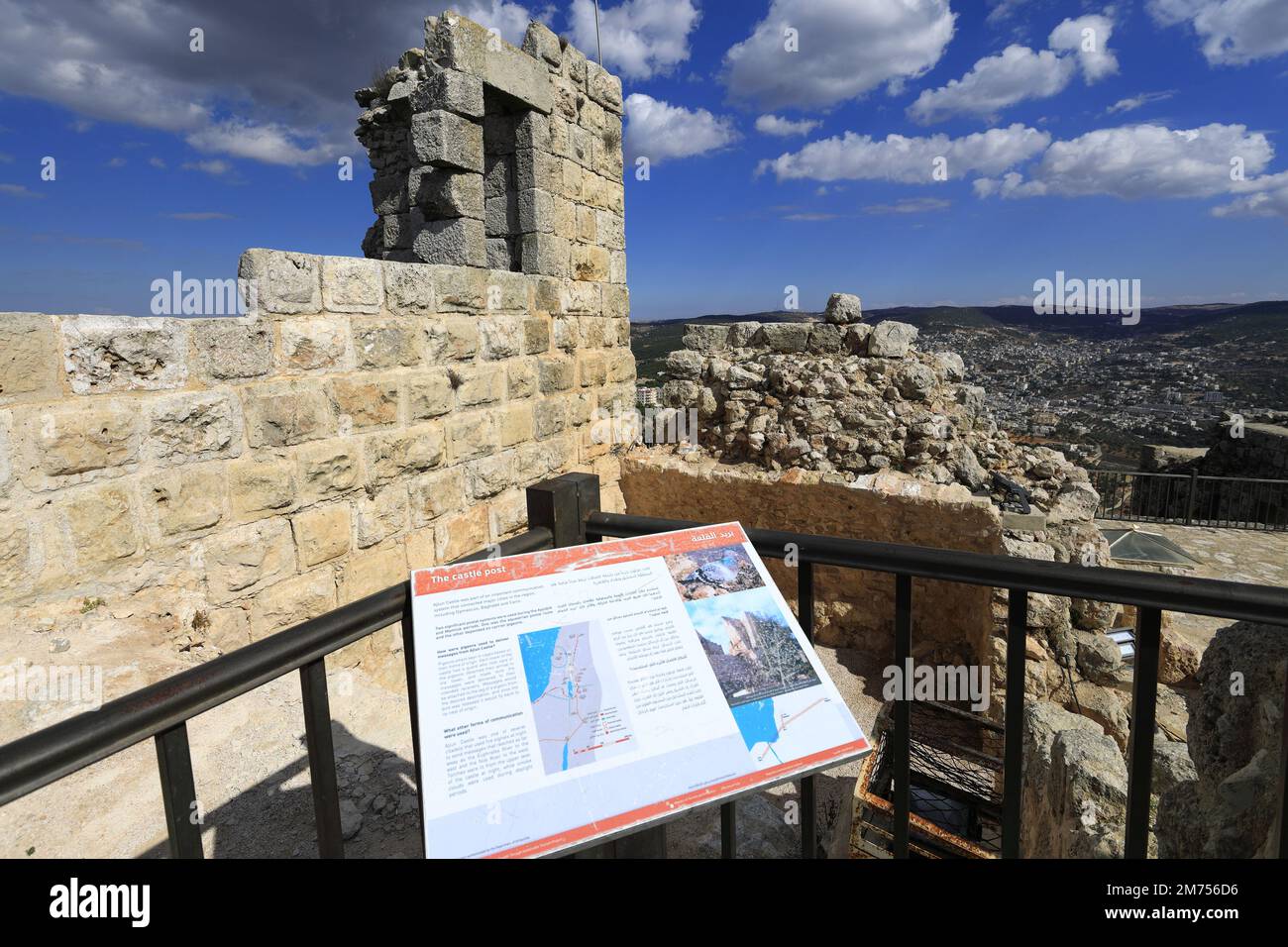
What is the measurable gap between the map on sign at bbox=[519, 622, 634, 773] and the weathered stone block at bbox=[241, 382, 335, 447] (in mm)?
2548

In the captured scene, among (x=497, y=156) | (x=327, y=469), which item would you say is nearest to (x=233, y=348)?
(x=327, y=469)

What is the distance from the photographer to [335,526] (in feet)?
12.2

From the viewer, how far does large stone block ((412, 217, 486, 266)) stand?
190 inches

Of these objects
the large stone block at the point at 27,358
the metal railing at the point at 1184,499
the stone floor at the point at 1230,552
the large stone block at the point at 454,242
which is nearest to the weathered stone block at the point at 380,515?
the large stone block at the point at 27,358

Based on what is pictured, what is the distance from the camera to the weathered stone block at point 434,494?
4215mm

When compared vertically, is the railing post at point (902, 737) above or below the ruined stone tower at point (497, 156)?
below

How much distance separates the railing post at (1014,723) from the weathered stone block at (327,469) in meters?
3.17

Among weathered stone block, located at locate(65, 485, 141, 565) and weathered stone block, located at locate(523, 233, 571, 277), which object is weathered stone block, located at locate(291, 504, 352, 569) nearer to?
weathered stone block, located at locate(65, 485, 141, 565)

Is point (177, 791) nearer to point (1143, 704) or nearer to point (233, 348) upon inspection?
A: point (1143, 704)

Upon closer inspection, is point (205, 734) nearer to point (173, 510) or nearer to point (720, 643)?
point (173, 510)

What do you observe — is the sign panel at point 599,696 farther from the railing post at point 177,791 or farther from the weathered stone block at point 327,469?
the weathered stone block at point 327,469

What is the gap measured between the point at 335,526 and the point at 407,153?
4.04m

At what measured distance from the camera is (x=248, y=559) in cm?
328
